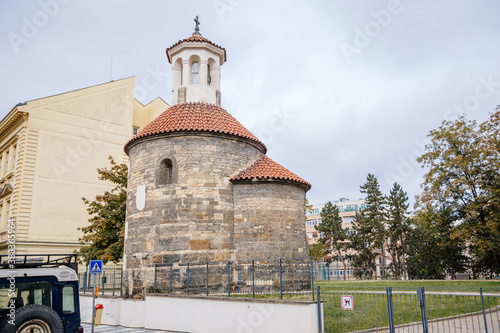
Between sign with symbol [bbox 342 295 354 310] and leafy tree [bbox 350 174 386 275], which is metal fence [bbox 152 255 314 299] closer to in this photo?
sign with symbol [bbox 342 295 354 310]

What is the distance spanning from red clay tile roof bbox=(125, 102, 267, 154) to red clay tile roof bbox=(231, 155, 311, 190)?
1.16 meters

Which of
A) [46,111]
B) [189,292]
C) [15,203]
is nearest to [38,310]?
[189,292]

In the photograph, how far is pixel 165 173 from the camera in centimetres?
1716

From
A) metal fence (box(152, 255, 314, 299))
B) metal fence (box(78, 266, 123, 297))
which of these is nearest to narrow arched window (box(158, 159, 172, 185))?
metal fence (box(152, 255, 314, 299))

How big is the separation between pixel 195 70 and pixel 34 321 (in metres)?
15.0

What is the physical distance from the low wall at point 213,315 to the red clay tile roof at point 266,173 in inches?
221

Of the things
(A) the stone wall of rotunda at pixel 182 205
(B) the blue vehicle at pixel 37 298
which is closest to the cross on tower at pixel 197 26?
(A) the stone wall of rotunda at pixel 182 205

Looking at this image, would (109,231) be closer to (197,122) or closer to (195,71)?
(197,122)

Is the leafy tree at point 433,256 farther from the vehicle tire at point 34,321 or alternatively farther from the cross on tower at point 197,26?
the vehicle tire at point 34,321

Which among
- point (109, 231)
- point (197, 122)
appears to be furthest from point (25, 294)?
point (109, 231)

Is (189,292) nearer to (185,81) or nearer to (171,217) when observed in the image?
(171,217)

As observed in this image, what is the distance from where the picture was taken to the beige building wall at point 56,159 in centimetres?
2652

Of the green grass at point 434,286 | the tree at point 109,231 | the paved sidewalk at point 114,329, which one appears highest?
the tree at point 109,231

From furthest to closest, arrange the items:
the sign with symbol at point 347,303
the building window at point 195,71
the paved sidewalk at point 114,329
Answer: the building window at point 195,71
the paved sidewalk at point 114,329
the sign with symbol at point 347,303
